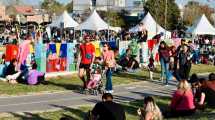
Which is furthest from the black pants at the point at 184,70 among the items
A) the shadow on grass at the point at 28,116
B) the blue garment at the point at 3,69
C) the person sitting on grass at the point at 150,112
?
the person sitting on grass at the point at 150,112

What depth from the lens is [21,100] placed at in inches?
687

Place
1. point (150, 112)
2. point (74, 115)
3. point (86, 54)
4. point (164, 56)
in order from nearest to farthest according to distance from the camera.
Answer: point (150, 112)
point (74, 115)
point (86, 54)
point (164, 56)

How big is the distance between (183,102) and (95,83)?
5.30m

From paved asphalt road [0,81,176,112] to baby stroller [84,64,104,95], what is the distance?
35 cm

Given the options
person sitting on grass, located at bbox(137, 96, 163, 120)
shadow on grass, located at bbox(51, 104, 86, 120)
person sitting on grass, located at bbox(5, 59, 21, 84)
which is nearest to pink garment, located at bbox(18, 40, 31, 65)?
person sitting on grass, located at bbox(5, 59, 21, 84)

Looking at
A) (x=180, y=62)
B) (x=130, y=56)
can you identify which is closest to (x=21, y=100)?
(x=180, y=62)

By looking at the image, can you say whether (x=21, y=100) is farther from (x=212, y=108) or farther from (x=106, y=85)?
(x=212, y=108)

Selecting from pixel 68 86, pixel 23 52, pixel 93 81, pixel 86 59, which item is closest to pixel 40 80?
pixel 68 86

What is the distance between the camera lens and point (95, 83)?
18875 mm

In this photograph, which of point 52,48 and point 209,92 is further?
point 52,48

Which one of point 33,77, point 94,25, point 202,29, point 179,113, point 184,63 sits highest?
point 94,25

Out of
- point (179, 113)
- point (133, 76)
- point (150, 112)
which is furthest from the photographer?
point (133, 76)

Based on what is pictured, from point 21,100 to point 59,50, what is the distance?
8.04 meters

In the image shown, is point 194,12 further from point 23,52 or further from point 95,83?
point 95,83
